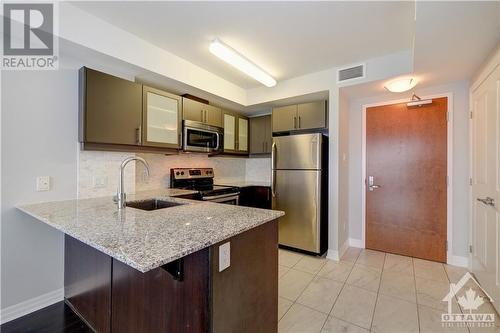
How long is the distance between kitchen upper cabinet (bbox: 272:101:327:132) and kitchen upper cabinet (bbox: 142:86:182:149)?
1.50 meters

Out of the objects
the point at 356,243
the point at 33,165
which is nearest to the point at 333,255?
the point at 356,243

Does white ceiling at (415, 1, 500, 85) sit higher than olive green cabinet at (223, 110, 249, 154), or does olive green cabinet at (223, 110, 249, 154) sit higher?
white ceiling at (415, 1, 500, 85)

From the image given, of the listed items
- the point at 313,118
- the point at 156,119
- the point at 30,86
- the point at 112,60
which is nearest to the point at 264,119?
the point at 313,118

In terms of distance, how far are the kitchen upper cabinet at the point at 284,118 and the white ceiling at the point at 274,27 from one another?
2.82 ft

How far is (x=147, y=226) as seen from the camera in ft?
4.09

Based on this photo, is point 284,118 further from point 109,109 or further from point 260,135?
point 109,109

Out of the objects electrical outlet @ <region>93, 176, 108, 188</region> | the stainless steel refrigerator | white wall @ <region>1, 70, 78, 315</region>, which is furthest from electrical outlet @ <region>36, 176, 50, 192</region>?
the stainless steel refrigerator

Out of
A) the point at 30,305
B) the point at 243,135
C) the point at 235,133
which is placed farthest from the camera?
the point at 243,135

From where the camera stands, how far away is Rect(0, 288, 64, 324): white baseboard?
176 centimetres

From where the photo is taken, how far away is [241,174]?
4516 mm

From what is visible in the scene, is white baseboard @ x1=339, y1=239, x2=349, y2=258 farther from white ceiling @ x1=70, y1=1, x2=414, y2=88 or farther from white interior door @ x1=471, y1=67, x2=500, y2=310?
white ceiling @ x1=70, y1=1, x2=414, y2=88

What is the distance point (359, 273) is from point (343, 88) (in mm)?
2222

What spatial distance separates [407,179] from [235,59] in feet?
8.80

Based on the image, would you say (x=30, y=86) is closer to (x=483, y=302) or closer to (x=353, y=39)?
(x=353, y=39)
